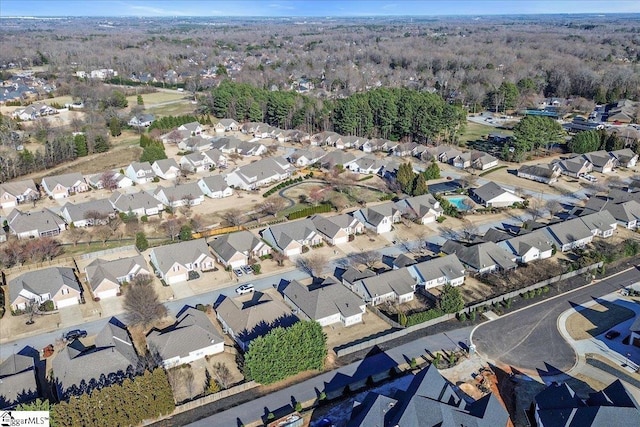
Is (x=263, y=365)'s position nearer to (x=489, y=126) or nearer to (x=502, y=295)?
(x=502, y=295)

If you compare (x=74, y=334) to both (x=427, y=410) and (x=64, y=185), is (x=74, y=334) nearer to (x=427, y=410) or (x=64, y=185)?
(x=427, y=410)

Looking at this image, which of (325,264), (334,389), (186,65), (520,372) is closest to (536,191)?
(325,264)

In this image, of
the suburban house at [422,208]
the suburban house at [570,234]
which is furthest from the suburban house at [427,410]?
→ the suburban house at [422,208]

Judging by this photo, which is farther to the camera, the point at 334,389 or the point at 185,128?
the point at 185,128

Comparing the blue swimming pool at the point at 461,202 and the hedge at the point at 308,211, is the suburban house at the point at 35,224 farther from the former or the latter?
the blue swimming pool at the point at 461,202

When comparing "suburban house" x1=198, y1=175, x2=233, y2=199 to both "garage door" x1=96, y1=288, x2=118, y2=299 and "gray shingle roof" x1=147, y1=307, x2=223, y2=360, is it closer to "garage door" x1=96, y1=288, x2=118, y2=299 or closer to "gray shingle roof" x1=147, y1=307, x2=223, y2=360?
"garage door" x1=96, y1=288, x2=118, y2=299

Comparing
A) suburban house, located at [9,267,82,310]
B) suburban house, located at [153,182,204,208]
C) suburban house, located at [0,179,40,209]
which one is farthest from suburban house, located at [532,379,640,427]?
suburban house, located at [0,179,40,209]
